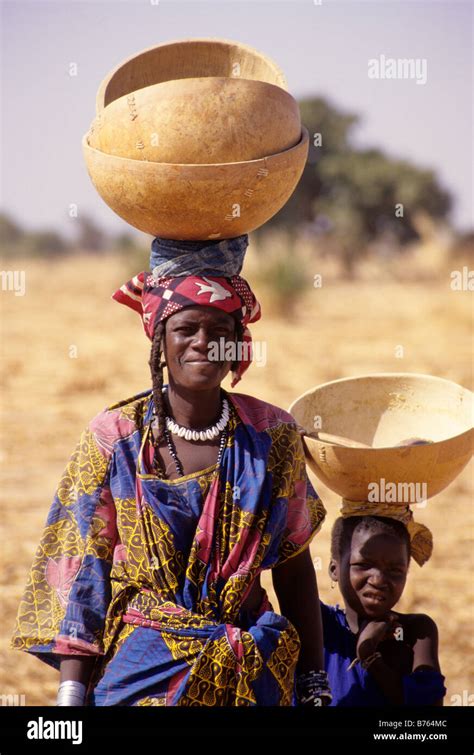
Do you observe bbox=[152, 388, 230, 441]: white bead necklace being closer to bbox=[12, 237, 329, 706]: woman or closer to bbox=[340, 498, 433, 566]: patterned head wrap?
bbox=[12, 237, 329, 706]: woman

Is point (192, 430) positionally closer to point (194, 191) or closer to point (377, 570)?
point (194, 191)

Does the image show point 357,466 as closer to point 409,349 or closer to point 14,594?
point 14,594

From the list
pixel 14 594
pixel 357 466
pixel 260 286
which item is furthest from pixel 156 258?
pixel 260 286

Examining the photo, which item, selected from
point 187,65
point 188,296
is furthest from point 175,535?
point 187,65

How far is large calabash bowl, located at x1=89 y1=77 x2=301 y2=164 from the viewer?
2646 millimetres

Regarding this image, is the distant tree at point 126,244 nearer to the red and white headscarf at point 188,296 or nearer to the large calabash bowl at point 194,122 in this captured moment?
the red and white headscarf at point 188,296

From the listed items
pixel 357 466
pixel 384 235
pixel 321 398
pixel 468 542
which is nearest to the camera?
pixel 357 466

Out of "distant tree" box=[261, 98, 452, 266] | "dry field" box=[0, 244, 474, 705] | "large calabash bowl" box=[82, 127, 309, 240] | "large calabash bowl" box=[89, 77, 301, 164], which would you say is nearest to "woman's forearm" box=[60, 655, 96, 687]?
"large calabash bowl" box=[82, 127, 309, 240]

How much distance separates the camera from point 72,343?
14.0 meters

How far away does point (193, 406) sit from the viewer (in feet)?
9.78

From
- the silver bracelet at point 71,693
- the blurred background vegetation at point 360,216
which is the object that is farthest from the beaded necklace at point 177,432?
the blurred background vegetation at point 360,216

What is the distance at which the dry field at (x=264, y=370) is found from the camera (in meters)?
5.93

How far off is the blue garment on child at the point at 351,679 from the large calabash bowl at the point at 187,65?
1.88 meters

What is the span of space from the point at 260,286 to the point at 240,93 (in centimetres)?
1387
